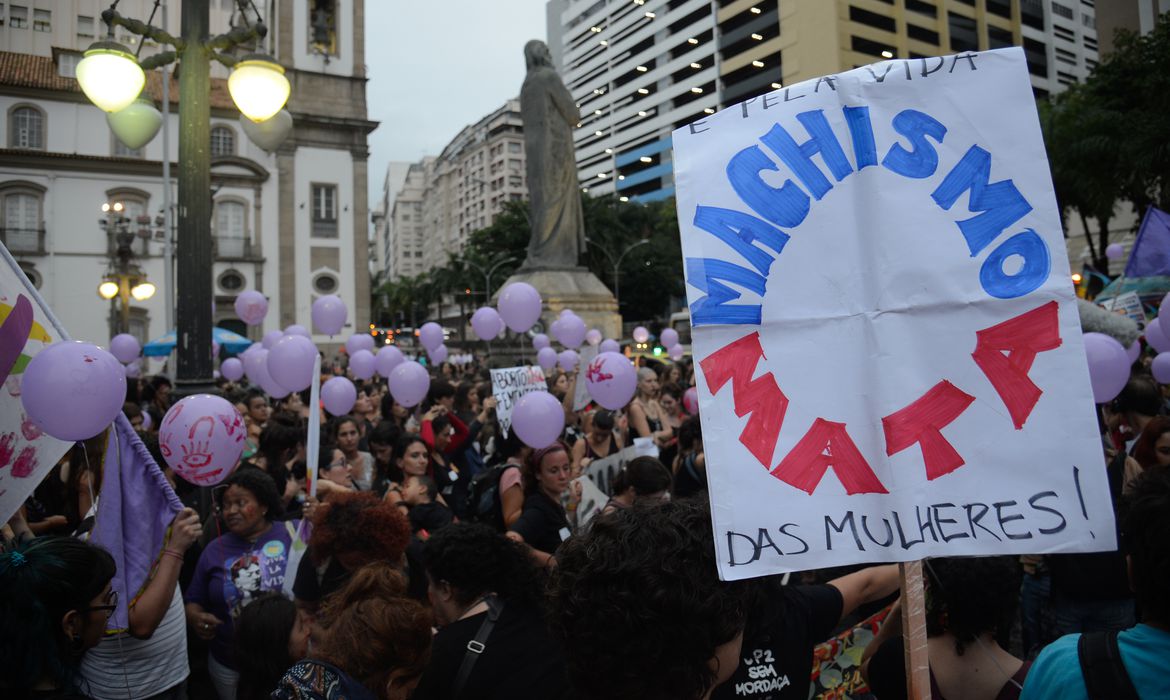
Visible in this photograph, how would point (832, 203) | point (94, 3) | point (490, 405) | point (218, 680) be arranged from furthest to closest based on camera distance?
point (94, 3) < point (490, 405) < point (218, 680) < point (832, 203)

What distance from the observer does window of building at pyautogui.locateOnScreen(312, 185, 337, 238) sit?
1441 inches

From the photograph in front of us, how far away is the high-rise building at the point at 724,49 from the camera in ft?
160

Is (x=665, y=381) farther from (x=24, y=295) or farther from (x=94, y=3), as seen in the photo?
(x=94, y=3)

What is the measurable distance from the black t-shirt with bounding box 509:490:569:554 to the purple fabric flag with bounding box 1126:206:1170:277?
6.89 metres

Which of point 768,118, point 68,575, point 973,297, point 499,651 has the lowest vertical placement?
point 499,651

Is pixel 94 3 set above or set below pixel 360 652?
above

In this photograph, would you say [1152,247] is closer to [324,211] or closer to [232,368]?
[232,368]

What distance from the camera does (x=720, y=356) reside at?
1.68m

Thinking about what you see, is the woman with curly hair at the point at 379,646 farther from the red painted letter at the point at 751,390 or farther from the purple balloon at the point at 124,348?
the purple balloon at the point at 124,348

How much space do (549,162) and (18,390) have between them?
42.1 ft

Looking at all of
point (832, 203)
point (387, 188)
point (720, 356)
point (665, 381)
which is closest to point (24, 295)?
point (720, 356)

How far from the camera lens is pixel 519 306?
8984 millimetres

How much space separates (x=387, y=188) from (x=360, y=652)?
172 metres

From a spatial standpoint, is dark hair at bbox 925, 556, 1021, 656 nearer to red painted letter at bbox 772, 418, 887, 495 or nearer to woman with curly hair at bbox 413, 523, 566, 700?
red painted letter at bbox 772, 418, 887, 495
